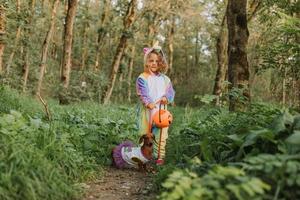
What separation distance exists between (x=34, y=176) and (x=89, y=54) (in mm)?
43097

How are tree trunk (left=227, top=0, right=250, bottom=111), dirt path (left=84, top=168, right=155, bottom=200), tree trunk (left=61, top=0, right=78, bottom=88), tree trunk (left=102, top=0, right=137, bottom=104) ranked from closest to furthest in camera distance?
dirt path (left=84, top=168, right=155, bottom=200)
tree trunk (left=227, top=0, right=250, bottom=111)
tree trunk (left=61, top=0, right=78, bottom=88)
tree trunk (left=102, top=0, right=137, bottom=104)

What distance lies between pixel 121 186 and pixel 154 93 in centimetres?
174

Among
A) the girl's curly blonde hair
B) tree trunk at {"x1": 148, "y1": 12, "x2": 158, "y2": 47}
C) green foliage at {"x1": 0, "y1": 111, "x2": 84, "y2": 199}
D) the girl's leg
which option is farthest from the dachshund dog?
tree trunk at {"x1": 148, "y1": 12, "x2": 158, "y2": 47}

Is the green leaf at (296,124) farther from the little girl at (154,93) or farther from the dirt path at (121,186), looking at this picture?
the little girl at (154,93)

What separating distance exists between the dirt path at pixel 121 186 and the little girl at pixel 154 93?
527 millimetres

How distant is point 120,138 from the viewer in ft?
28.1

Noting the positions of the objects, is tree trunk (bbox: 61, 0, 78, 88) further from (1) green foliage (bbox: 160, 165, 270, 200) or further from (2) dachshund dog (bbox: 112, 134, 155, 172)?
(1) green foliage (bbox: 160, 165, 270, 200)

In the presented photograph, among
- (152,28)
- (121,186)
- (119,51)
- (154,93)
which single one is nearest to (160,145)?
(154,93)

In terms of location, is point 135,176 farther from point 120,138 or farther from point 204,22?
point 204,22

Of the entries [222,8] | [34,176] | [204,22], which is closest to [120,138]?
[34,176]

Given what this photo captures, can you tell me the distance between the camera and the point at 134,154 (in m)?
7.41

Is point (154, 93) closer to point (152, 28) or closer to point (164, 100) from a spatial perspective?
point (164, 100)

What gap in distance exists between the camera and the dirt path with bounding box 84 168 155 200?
18.4ft

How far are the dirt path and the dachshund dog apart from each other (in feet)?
0.46
